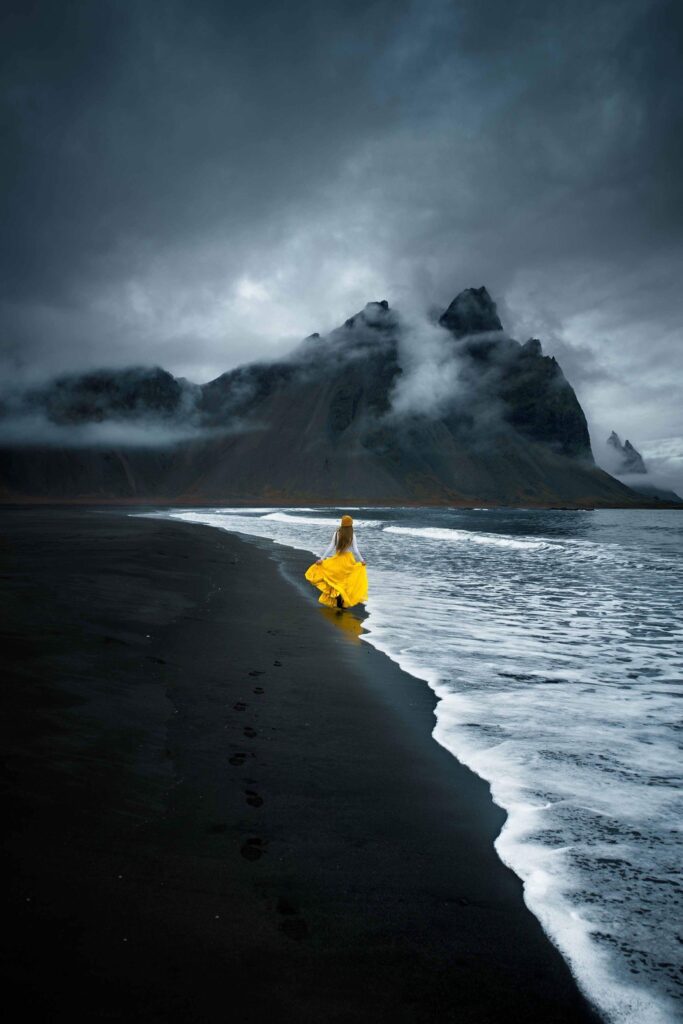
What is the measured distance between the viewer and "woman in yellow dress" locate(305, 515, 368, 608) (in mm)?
12914

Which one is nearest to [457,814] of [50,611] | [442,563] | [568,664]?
[568,664]

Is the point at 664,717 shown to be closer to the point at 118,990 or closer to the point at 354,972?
the point at 354,972

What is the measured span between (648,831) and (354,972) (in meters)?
2.52

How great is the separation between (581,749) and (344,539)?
8.64 metres

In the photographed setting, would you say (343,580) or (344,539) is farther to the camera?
(344,539)

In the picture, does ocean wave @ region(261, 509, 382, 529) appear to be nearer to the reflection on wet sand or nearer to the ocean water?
the reflection on wet sand

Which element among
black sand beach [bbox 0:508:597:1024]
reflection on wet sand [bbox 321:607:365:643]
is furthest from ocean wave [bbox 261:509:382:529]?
black sand beach [bbox 0:508:597:1024]

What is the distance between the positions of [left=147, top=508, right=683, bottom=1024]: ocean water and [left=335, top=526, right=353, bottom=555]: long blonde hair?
63.3 inches

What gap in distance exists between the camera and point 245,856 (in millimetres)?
3215

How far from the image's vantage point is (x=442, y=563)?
2342cm

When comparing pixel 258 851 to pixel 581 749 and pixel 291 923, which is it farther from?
pixel 581 749

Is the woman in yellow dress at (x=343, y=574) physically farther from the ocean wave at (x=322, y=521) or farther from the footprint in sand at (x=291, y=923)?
the ocean wave at (x=322, y=521)

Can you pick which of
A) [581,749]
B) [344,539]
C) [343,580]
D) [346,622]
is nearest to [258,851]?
[581,749]

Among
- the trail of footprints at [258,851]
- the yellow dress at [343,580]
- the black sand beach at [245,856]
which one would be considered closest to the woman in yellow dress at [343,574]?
the yellow dress at [343,580]
